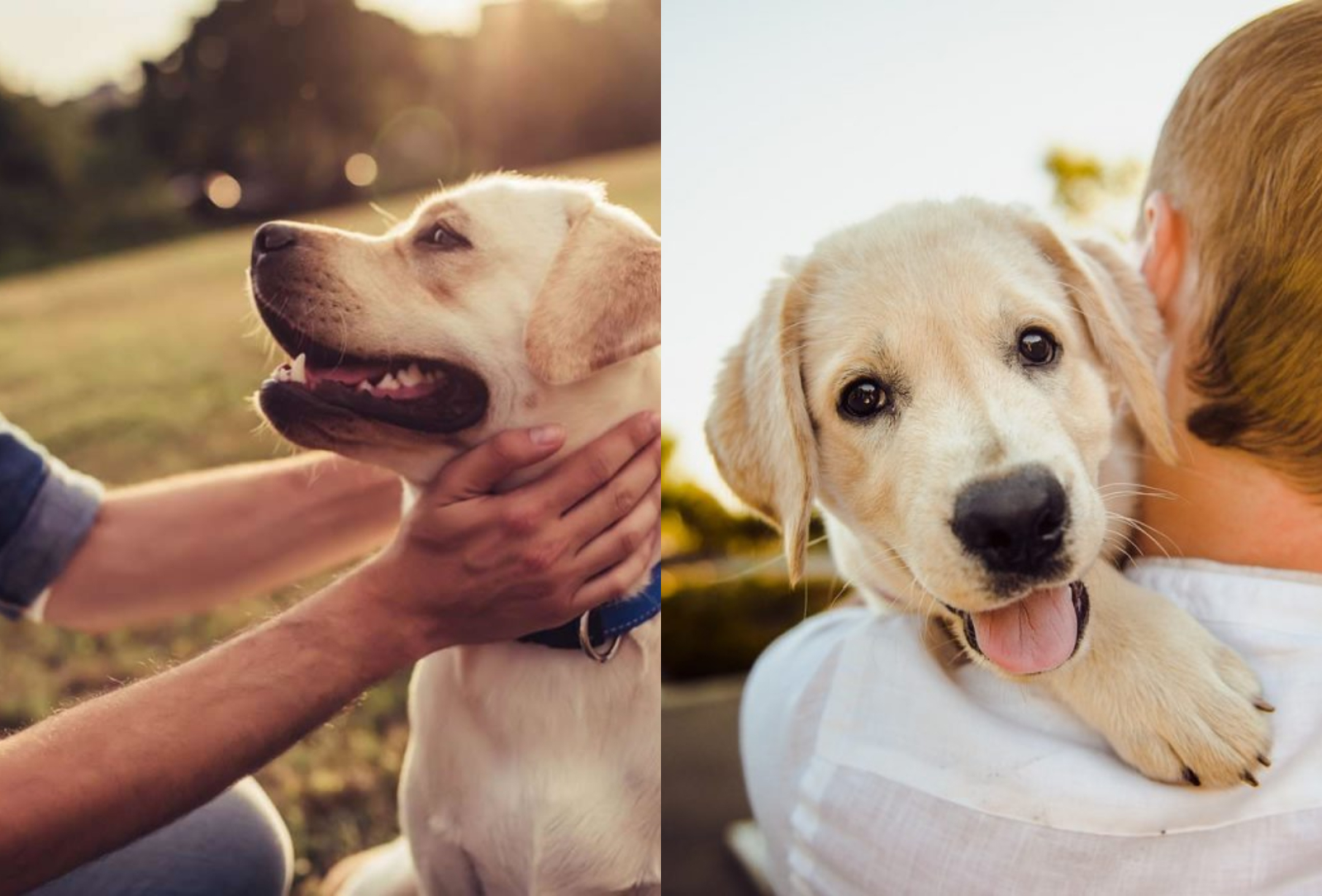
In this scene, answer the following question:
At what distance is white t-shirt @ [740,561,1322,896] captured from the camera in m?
1.66

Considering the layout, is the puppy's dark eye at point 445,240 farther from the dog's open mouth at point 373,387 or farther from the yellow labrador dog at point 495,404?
the dog's open mouth at point 373,387

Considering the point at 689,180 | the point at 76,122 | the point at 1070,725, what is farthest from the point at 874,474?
the point at 76,122

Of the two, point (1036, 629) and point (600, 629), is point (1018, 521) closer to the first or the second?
point (1036, 629)

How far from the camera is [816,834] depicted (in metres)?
1.94

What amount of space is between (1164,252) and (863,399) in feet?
1.92

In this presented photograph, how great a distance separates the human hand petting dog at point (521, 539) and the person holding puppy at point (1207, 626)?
17.9 inches

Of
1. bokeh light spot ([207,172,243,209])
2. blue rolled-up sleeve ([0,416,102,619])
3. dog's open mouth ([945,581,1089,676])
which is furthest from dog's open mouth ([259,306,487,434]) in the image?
dog's open mouth ([945,581,1089,676])

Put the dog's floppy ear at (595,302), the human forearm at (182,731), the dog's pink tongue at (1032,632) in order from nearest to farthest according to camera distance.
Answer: the human forearm at (182,731), the dog's pink tongue at (1032,632), the dog's floppy ear at (595,302)

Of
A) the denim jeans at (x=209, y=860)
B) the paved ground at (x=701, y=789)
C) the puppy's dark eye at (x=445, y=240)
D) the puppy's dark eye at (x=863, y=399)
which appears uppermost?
the puppy's dark eye at (x=445, y=240)

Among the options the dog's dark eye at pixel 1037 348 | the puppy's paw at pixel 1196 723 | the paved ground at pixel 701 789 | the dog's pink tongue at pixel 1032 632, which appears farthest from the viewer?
the paved ground at pixel 701 789

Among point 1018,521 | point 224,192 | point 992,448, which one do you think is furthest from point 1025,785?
point 224,192

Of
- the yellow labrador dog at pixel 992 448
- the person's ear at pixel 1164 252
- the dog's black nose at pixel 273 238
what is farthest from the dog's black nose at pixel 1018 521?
the dog's black nose at pixel 273 238

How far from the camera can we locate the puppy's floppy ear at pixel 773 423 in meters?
2.08

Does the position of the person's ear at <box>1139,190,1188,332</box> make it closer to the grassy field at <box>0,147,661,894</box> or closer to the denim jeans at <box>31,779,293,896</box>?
the grassy field at <box>0,147,661,894</box>
